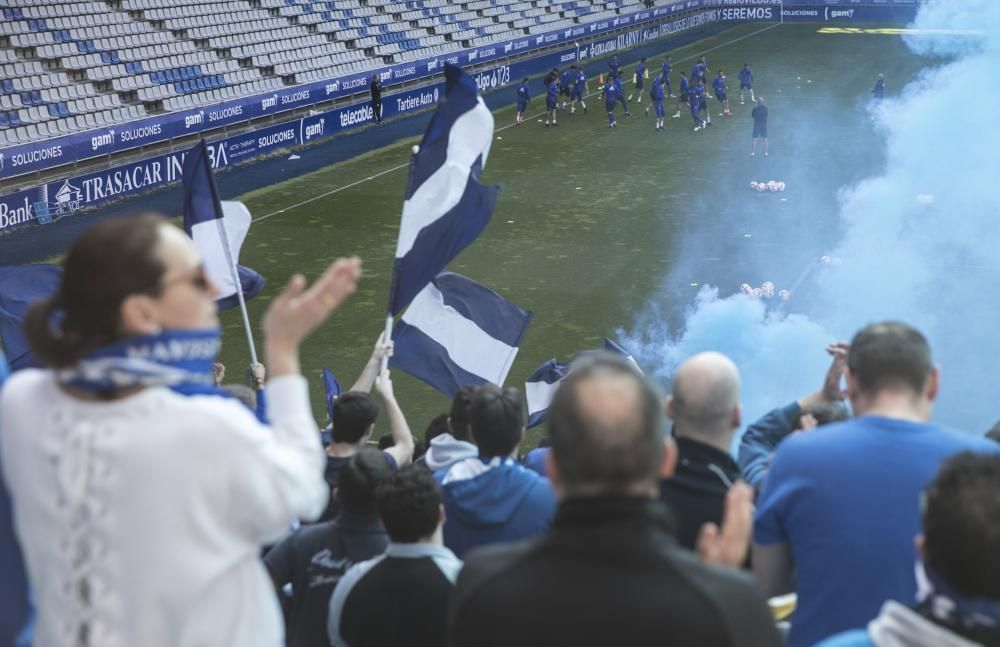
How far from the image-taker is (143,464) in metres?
2.29

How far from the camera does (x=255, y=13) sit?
2862cm

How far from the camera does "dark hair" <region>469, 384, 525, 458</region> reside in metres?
4.24

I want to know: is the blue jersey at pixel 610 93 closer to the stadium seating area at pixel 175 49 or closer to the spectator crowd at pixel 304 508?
the stadium seating area at pixel 175 49

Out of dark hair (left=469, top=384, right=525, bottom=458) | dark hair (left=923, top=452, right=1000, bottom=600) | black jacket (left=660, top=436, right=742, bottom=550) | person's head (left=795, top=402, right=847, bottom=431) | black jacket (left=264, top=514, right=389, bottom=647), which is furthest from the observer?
person's head (left=795, top=402, right=847, bottom=431)

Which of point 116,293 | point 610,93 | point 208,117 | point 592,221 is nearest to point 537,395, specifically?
point 116,293

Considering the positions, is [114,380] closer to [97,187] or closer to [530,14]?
[97,187]

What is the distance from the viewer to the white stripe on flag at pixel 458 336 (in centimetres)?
752

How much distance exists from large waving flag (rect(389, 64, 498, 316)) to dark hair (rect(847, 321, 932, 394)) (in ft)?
11.4

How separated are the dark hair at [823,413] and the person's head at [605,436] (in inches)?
94.2

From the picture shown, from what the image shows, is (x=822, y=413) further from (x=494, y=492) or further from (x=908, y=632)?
(x=908, y=632)

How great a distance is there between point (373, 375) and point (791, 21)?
4642 centimetres

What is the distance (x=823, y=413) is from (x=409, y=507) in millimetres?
1842

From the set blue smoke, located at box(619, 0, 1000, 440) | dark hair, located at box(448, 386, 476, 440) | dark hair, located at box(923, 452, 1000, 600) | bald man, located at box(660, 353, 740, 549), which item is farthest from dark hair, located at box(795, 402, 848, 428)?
blue smoke, located at box(619, 0, 1000, 440)

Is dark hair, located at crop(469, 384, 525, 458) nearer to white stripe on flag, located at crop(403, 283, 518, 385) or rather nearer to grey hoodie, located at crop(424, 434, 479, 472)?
grey hoodie, located at crop(424, 434, 479, 472)
